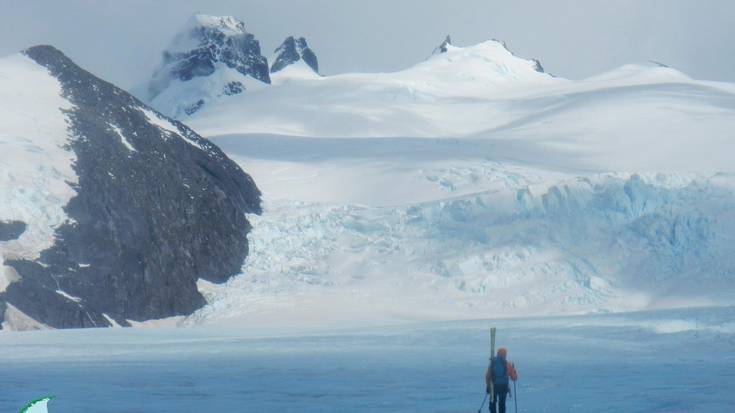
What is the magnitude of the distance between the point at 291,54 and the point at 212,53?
82.4 ft

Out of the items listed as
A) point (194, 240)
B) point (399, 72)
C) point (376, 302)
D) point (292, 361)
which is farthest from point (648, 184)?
point (399, 72)

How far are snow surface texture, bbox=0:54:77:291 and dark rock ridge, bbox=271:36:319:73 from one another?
8947 cm

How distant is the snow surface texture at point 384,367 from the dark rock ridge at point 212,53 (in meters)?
84.3

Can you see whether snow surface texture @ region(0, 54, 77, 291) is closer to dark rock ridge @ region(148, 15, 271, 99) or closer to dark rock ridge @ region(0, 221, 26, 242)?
dark rock ridge @ region(0, 221, 26, 242)

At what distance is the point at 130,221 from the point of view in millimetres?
43000

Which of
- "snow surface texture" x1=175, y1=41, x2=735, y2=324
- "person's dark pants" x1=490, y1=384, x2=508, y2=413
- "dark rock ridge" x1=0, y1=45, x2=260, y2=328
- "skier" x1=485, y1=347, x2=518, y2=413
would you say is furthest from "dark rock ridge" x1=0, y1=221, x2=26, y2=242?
"person's dark pants" x1=490, y1=384, x2=508, y2=413

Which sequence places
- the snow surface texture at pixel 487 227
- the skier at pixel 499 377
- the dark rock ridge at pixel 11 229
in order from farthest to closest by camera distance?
the snow surface texture at pixel 487 227, the dark rock ridge at pixel 11 229, the skier at pixel 499 377

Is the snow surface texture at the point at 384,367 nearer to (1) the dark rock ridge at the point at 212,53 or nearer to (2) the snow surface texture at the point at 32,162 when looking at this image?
(2) the snow surface texture at the point at 32,162

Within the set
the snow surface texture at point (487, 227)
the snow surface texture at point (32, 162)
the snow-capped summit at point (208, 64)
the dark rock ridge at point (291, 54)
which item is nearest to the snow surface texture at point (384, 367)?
the snow surface texture at point (32, 162)

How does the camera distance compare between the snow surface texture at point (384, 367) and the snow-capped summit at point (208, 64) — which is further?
the snow-capped summit at point (208, 64)

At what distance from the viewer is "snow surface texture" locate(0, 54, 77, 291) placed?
126 ft

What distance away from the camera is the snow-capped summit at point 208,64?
113 meters

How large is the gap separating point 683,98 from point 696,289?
149ft

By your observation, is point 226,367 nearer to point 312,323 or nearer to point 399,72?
point 312,323
